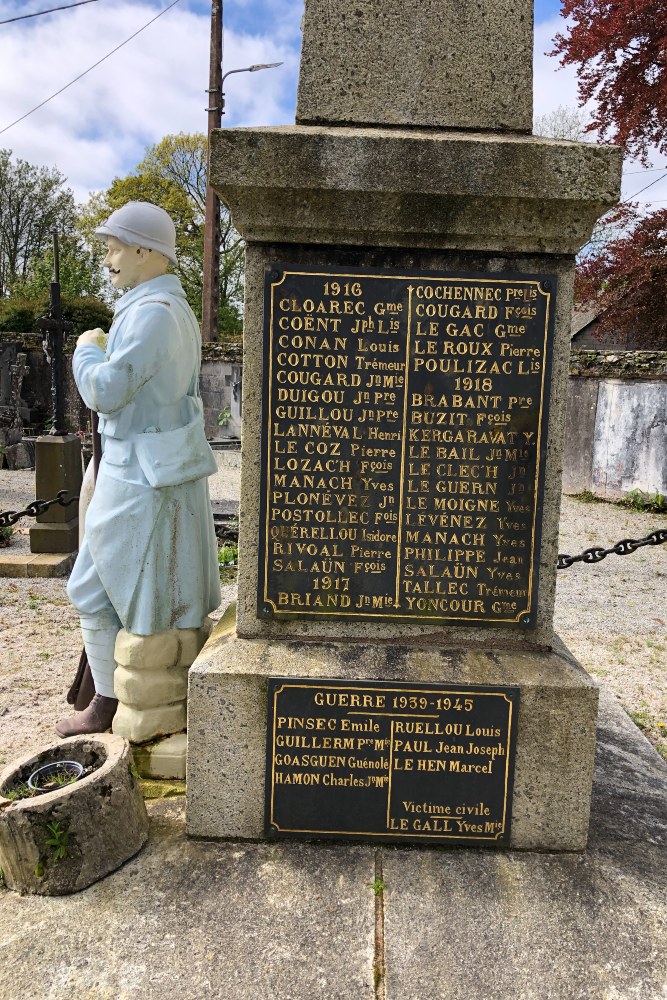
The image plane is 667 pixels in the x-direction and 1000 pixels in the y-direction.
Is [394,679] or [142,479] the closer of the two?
[394,679]

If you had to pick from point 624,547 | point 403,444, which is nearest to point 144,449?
point 403,444

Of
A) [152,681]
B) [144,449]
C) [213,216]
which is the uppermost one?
[213,216]

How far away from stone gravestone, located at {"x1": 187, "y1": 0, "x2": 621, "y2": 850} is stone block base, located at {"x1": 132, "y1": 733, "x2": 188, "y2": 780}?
0.42 metres

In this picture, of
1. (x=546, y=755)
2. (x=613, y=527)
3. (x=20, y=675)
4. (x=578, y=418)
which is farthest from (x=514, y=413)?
(x=578, y=418)

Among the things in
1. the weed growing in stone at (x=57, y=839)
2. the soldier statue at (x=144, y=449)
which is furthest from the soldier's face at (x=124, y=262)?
the weed growing in stone at (x=57, y=839)

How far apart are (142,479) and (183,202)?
33.0 meters

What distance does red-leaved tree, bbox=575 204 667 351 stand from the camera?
15117mm

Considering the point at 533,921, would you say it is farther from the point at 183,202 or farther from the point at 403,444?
the point at 183,202

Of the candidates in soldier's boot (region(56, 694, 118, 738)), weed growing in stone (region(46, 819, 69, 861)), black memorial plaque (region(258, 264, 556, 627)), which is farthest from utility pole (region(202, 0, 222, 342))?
weed growing in stone (region(46, 819, 69, 861))

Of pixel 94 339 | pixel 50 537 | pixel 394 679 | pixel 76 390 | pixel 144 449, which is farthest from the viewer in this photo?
pixel 76 390

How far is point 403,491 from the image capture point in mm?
2818

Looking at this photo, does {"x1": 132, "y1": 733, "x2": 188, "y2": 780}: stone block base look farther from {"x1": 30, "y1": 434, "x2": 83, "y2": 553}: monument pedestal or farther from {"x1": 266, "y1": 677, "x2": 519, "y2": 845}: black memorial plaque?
{"x1": 30, "y1": 434, "x2": 83, "y2": 553}: monument pedestal

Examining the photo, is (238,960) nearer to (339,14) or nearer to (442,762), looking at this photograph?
(442,762)

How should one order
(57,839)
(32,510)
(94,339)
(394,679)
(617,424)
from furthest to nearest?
(617,424) → (32,510) → (94,339) → (394,679) → (57,839)
